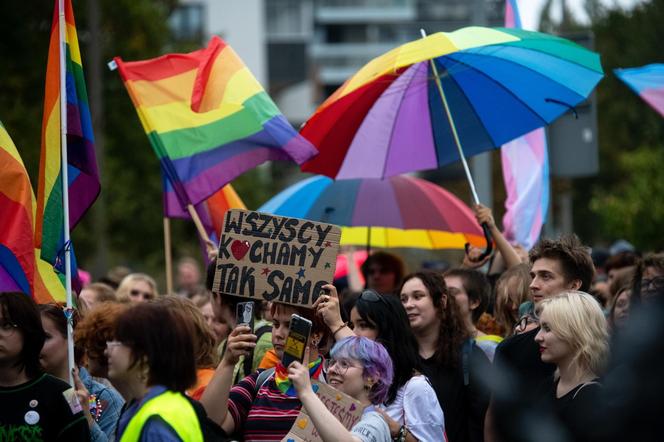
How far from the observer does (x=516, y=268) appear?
7.34 m

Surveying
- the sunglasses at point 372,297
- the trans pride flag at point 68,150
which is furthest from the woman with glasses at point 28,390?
the sunglasses at point 372,297

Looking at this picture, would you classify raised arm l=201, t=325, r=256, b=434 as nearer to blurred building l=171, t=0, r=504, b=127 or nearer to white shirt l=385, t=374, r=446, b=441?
white shirt l=385, t=374, r=446, b=441

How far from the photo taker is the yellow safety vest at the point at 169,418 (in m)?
4.19

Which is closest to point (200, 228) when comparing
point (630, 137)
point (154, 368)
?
point (154, 368)

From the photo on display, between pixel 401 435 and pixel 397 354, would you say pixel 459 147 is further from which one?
pixel 401 435

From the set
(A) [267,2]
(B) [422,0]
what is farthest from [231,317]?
(B) [422,0]

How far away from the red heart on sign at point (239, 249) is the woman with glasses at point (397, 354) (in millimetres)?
413

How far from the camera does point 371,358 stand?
526cm

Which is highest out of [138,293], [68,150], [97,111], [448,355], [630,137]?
[68,150]

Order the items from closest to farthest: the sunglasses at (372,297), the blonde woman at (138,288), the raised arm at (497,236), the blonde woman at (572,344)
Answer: the blonde woman at (572,344) < the sunglasses at (372,297) < the raised arm at (497,236) < the blonde woman at (138,288)

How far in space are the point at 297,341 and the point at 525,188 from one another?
5.04 m

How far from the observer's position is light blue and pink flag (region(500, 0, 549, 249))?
31.8 ft

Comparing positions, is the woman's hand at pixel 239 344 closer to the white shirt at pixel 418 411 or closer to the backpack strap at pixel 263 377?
the backpack strap at pixel 263 377

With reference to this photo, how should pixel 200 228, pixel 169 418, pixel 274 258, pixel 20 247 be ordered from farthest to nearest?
pixel 200 228
pixel 20 247
pixel 274 258
pixel 169 418
